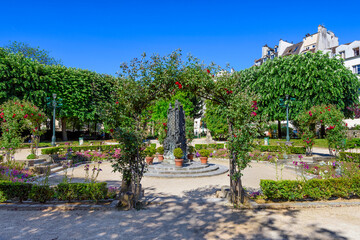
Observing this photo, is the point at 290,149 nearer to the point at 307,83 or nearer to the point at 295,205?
the point at 307,83

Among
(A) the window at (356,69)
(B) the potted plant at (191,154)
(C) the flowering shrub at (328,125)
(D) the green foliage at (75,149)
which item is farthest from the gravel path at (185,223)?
(A) the window at (356,69)

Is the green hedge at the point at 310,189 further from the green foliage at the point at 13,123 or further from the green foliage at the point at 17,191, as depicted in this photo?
the green foliage at the point at 13,123

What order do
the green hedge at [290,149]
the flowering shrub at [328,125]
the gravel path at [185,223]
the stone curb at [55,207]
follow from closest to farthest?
1. the gravel path at [185,223]
2. the stone curb at [55,207]
3. the flowering shrub at [328,125]
4. the green hedge at [290,149]

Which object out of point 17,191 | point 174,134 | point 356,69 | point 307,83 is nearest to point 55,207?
point 17,191

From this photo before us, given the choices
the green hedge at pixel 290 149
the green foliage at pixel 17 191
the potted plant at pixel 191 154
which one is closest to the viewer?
the green foliage at pixel 17 191

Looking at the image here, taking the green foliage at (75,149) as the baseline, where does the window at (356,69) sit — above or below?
above

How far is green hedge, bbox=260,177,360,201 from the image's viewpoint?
22.7 feet

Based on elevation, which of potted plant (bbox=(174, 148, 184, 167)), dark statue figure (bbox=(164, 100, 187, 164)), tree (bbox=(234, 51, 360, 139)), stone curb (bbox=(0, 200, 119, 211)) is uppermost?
tree (bbox=(234, 51, 360, 139))

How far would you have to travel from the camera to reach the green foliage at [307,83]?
84.3ft

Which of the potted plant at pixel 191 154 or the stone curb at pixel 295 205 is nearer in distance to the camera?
the stone curb at pixel 295 205

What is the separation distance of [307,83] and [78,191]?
27.2 metres

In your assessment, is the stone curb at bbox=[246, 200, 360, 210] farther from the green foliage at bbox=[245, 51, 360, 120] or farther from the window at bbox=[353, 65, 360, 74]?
the window at bbox=[353, 65, 360, 74]

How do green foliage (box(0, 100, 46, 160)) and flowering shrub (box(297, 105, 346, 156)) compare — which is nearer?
green foliage (box(0, 100, 46, 160))

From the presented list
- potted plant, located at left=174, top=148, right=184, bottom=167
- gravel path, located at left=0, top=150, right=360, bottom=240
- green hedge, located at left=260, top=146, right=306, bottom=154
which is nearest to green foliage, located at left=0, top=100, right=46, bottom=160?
gravel path, located at left=0, top=150, right=360, bottom=240
